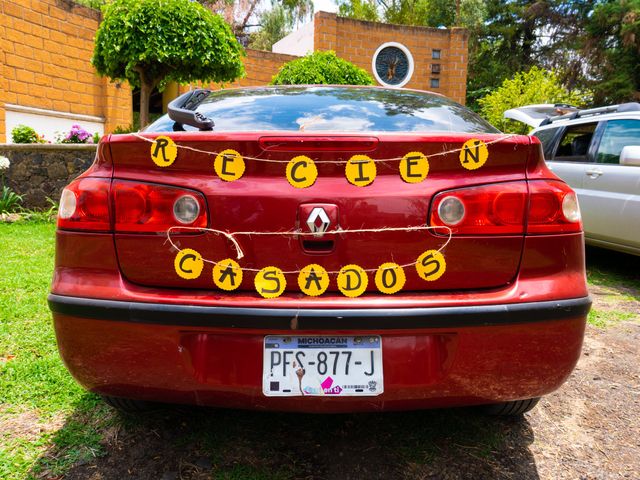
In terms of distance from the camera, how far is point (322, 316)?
1.45 meters

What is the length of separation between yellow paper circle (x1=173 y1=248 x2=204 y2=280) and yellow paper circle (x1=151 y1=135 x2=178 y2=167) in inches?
11.5

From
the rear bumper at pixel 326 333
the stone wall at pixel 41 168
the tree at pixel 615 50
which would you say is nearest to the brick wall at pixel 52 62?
the stone wall at pixel 41 168

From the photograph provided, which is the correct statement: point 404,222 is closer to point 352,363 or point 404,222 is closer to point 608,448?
point 352,363

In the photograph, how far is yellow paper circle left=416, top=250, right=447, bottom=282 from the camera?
5.01 ft

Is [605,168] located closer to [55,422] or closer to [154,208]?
[154,208]

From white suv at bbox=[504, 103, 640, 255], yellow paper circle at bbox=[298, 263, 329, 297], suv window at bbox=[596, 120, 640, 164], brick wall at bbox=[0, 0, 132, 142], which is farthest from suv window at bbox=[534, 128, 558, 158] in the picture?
brick wall at bbox=[0, 0, 132, 142]

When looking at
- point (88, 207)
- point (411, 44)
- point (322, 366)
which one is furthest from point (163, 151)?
point (411, 44)

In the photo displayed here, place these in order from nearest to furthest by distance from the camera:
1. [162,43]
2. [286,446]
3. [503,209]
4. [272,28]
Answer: [503,209] < [286,446] < [162,43] < [272,28]

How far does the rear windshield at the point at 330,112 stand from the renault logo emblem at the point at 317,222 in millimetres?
495

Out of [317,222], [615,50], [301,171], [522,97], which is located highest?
[615,50]

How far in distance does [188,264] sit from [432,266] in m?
0.76

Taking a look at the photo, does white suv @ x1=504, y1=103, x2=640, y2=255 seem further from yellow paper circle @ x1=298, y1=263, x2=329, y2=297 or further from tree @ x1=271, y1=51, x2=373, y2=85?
tree @ x1=271, y1=51, x2=373, y2=85

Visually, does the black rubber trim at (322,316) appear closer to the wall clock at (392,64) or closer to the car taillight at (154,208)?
the car taillight at (154,208)

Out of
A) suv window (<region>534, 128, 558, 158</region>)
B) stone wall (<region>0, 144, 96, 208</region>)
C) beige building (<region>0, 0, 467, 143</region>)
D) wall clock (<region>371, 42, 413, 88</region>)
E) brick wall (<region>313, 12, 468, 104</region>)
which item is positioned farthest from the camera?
wall clock (<region>371, 42, 413, 88</region>)
